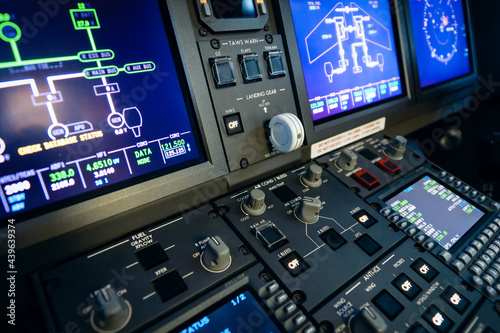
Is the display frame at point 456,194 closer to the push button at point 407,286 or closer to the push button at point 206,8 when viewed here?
the push button at point 407,286

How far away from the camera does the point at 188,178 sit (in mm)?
1041

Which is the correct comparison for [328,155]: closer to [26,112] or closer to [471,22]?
[26,112]

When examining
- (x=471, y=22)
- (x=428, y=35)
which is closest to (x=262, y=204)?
(x=428, y=35)

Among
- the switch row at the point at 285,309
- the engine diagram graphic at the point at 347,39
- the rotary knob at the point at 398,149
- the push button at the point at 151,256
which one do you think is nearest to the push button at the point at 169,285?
the push button at the point at 151,256

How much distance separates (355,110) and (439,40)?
98cm

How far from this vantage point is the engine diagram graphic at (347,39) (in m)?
1.38

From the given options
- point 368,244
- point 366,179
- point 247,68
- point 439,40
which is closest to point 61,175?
point 247,68

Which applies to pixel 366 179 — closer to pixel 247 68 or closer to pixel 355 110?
pixel 355 110

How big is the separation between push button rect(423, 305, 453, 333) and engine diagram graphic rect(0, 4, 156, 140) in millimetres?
975

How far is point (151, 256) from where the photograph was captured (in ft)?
2.87

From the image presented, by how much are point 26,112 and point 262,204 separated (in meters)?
0.71

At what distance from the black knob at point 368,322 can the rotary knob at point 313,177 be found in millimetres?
494

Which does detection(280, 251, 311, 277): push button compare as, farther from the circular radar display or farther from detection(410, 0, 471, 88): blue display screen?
the circular radar display

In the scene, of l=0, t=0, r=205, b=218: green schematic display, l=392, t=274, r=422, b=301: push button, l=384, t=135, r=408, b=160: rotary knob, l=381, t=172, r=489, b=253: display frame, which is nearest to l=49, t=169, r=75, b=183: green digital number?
l=0, t=0, r=205, b=218: green schematic display
